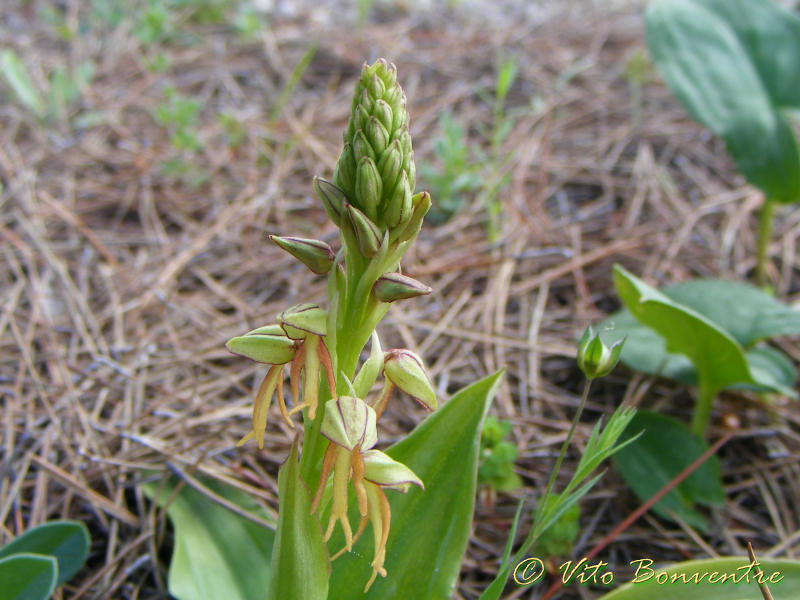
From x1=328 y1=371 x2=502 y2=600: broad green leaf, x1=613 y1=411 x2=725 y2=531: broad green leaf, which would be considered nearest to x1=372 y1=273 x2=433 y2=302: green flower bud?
x1=328 y1=371 x2=502 y2=600: broad green leaf

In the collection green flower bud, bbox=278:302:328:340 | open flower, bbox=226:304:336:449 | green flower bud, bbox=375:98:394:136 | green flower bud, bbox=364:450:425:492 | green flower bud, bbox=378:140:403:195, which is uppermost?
green flower bud, bbox=375:98:394:136

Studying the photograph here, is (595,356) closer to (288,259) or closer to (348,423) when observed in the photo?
(348,423)

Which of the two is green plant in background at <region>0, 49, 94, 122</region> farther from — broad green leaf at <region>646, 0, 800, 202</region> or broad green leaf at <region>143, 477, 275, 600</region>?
broad green leaf at <region>646, 0, 800, 202</region>

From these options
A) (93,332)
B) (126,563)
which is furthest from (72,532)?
(93,332)

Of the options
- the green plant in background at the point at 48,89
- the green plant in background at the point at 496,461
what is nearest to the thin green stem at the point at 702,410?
the green plant in background at the point at 496,461

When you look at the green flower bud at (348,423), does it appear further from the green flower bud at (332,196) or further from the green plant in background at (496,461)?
the green plant in background at (496,461)
